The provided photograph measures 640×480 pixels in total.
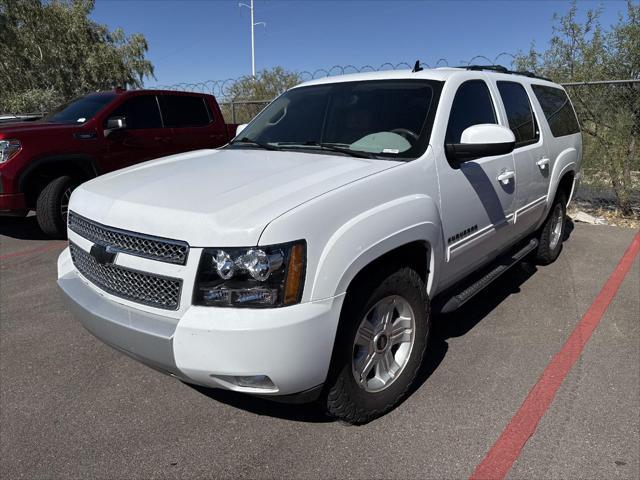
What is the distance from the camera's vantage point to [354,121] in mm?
3375

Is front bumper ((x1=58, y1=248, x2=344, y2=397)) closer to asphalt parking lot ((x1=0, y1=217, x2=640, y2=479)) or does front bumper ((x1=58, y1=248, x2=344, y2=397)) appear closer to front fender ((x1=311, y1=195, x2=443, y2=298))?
front fender ((x1=311, y1=195, x2=443, y2=298))

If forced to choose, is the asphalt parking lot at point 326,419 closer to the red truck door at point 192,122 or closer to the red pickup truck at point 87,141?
the red pickup truck at point 87,141

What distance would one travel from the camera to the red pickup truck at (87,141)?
610 centimetres

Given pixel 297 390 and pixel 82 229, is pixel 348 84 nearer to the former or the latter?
pixel 82 229

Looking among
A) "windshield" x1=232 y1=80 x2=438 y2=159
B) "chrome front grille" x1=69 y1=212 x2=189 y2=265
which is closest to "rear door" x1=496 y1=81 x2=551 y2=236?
"windshield" x1=232 y1=80 x2=438 y2=159

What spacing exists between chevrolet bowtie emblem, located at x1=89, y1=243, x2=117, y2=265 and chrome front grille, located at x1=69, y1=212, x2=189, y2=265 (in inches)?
0.9

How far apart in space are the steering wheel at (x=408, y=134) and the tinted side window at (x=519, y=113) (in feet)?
4.25

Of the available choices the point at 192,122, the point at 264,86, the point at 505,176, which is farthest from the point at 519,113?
the point at 264,86

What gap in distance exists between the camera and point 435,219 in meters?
2.81

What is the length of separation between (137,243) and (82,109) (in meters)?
5.86

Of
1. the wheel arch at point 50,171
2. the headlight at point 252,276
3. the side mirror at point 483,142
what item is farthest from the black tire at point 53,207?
the side mirror at point 483,142

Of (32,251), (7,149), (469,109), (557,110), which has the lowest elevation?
(32,251)

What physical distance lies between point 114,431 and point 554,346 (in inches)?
115

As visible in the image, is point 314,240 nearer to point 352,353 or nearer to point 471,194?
point 352,353
